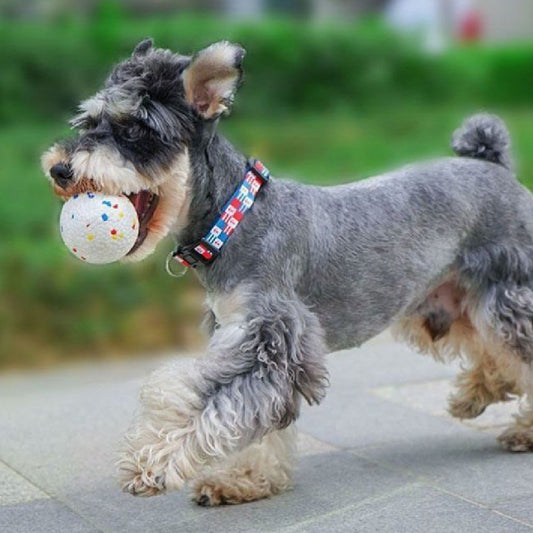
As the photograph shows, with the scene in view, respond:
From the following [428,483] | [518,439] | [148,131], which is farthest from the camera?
[518,439]

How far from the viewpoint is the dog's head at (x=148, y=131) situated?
446cm

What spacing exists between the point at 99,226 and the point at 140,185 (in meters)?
0.22

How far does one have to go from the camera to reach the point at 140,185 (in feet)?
14.8

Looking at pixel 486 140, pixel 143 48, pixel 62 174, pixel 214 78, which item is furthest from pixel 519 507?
pixel 143 48

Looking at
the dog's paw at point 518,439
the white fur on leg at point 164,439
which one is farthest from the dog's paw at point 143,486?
the dog's paw at point 518,439

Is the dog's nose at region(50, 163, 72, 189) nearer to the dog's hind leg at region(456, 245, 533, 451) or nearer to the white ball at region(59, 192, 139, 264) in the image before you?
the white ball at region(59, 192, 139, 264)

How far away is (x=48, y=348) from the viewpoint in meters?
9.12

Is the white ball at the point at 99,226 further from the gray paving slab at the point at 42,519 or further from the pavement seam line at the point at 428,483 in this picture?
the pavement seam line at the point at 428,483

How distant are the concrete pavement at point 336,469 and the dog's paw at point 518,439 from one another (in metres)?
0.06

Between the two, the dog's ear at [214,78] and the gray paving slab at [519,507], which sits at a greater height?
the dog's ear at [214,78]

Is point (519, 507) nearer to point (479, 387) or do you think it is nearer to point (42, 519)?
point (479, 387)

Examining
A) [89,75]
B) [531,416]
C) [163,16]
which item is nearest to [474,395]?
[531,416]

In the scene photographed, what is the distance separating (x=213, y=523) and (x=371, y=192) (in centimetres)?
→ 161

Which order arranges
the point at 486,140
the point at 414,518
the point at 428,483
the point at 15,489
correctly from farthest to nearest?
the point at 486,140 < the point at 15,489 < the point at 428,483 < the point at 414,518
